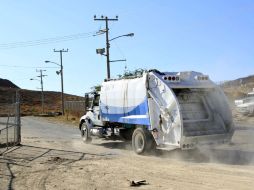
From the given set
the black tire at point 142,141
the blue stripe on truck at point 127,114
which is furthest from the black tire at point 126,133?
the black tire at point 142,141

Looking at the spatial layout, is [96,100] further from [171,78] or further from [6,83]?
[6,83]

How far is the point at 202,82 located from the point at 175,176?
5.62 m

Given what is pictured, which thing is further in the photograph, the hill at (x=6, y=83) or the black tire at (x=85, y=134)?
the hill at (x=6, y=83)

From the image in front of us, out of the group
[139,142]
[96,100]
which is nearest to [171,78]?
[139,142]

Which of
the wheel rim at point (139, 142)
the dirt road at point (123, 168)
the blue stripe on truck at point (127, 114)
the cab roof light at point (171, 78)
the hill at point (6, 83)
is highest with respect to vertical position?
the hill at point (6, 83)

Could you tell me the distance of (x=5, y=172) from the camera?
49.0ft

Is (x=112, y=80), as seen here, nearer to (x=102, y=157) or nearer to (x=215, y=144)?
(x=102, y=157)

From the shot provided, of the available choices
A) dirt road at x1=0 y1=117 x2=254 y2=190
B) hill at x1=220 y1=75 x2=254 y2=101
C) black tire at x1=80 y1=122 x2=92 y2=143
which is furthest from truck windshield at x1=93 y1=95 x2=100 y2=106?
hill at x1=220 y1=75 x2=254 y2=101

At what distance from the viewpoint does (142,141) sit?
18328mm

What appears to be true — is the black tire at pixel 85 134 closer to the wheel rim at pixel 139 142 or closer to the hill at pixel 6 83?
the wheel rim at pixel 139 142

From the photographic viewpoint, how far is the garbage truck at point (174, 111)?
16.4 meters

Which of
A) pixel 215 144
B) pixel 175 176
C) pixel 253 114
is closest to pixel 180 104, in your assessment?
pixel 215 144

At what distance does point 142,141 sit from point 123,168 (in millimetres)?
3774

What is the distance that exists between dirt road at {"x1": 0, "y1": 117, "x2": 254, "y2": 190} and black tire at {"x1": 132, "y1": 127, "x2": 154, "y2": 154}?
0.33 meters
